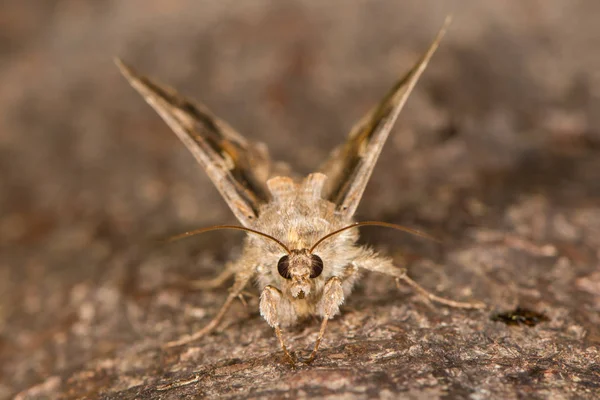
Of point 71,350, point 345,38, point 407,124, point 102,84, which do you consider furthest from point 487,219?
point 102,84

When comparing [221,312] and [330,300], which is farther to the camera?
[221,312]

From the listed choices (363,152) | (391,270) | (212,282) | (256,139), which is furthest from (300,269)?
(256,139)

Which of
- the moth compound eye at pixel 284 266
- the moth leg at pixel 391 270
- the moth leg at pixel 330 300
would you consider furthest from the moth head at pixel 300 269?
the moth leg at pixel 391 270

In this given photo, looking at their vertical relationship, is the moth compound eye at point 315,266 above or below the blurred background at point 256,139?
below

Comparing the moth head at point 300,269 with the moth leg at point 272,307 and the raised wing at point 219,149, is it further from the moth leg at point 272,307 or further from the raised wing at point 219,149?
the raised wing at point 219,149

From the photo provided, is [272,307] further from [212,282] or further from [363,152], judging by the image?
[363,152]

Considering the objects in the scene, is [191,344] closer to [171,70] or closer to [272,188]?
[272,188]

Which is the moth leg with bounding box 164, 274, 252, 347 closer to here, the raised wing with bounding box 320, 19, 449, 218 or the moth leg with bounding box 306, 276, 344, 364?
the moth leg with bounding box 306, 276, 344, 364

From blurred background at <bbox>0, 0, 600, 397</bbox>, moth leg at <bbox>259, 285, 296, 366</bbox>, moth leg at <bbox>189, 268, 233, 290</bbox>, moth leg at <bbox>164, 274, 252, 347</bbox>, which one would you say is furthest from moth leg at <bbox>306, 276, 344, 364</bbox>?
moth leg at <bbox>189, 268, 233, 290</bbox>
